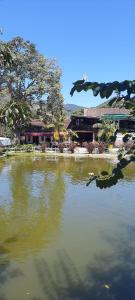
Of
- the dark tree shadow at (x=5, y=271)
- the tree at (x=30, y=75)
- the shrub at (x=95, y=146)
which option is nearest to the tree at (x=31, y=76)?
the tree at (x=30, y=75)

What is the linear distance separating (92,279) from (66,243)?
2.87 m

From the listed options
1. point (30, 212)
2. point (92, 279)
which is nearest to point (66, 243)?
point (92, 279)

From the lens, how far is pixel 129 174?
1185 inches

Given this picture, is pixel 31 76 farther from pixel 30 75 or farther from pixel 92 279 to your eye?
pixel 92 279

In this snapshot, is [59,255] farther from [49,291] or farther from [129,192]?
[129,192]

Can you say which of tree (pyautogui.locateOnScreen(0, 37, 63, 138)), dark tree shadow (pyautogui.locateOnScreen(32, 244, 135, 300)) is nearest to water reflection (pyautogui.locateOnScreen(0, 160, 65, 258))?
dark tree shadow (pyautogui.locateOnScreen(32, 244, 135, 300))

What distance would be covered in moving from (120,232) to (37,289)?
5.16 meters

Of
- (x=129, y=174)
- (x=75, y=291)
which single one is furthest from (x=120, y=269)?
(x=129, y=174)

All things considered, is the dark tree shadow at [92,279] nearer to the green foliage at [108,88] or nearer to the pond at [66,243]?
the pond at [66,243]

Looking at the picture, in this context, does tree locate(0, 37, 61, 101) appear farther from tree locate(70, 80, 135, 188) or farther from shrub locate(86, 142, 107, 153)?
tree locate(70, 80, 135, 188)

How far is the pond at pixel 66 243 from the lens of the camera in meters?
9.02

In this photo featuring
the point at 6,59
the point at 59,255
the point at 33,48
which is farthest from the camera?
the point at 33,48

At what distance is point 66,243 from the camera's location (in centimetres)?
1223

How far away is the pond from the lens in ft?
29.6
